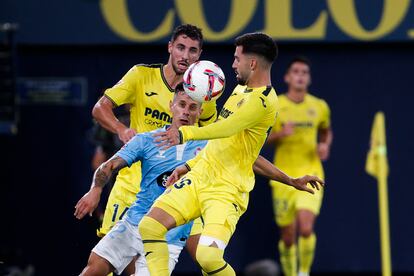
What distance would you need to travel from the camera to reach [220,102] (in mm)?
14109

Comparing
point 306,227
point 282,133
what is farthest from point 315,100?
point 306,227

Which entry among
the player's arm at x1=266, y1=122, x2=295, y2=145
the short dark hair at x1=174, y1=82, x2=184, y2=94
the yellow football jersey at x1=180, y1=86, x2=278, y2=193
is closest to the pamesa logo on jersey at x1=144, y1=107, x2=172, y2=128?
the short dark hair at x1=174, y1=82, x2=184, y2=94

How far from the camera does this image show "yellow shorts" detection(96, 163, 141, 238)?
956 cm

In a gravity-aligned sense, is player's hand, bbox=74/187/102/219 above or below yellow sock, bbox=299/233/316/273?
above

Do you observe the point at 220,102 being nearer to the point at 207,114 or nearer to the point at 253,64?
the point at 207,114

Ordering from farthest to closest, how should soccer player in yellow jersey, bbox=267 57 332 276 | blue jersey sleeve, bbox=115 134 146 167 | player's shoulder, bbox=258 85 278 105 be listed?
soccer player in yellow jersey, bbox=267 57 332 276, blue jersey sleeve, bbox=115 134 146 167, player's shoulder, bbox=258 85 278 105

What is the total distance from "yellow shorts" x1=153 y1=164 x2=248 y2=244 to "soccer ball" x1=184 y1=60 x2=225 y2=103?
596mm

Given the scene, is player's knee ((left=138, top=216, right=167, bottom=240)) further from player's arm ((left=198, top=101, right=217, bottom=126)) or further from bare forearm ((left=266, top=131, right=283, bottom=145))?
bare forearm ((left=266, top=131, right=283, bottom=145))

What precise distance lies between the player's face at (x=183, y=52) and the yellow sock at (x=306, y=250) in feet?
12.9

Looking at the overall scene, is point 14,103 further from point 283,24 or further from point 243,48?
point 243,48

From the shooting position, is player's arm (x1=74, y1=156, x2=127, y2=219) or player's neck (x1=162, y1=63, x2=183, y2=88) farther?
player's neck (x1=162, y1=63, x2=183, y2=88)

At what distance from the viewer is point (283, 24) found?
549 inches

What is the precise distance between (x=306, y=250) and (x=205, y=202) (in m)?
4.74

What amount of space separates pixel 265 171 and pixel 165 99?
3.90 ft
